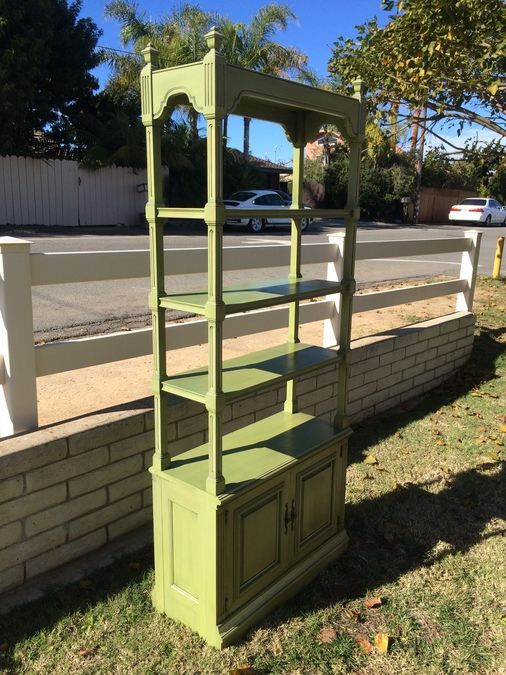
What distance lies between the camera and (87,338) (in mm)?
4230

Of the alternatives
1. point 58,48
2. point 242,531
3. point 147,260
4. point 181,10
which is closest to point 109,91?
point 58,48

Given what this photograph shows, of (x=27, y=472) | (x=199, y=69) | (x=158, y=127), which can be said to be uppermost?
(x=199, y=69)

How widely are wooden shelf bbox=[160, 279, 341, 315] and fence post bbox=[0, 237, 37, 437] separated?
0.82 m

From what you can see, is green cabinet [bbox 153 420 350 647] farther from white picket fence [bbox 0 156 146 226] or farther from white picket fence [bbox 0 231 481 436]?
white picket fence [bbox 0 156 146 226]

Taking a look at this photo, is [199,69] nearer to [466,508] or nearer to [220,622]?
[220,622]

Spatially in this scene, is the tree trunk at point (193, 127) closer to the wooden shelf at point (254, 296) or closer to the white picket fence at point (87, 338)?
the white picket fence at point (87, 338)

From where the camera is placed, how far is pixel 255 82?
8.56ft

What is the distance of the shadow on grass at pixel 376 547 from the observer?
3059 mm

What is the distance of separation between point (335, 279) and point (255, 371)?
244 cm

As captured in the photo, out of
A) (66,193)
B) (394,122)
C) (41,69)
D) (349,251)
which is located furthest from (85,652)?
(41,69)

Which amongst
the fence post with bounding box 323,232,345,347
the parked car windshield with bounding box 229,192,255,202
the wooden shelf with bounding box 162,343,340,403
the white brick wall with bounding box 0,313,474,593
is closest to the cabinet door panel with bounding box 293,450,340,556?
the wooden shelf with bounding box 162,343,340,403

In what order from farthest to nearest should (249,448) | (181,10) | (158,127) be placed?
(181,10) → (249,448) → (158,127)

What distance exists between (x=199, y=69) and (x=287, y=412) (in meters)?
2.10

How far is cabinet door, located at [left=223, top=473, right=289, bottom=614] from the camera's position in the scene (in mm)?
2898
